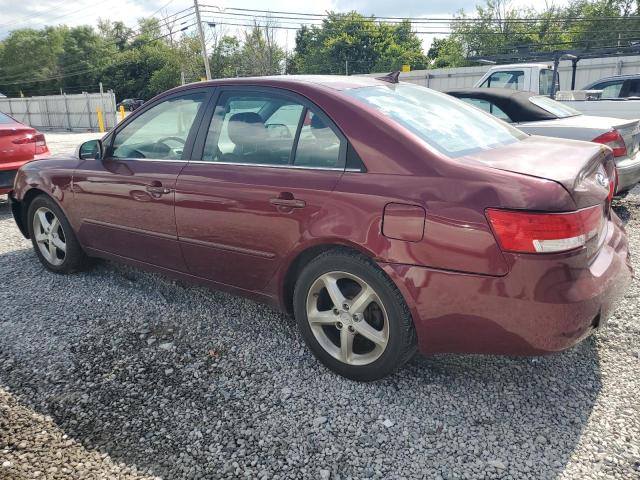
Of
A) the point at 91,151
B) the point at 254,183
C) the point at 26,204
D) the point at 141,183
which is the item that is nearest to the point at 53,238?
the point at 26,204

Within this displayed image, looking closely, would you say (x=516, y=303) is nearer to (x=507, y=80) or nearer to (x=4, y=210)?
(x=4, y=210)

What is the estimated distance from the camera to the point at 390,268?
Answer: 235 centimetres

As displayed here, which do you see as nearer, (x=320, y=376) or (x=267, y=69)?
(x=320, y=376)

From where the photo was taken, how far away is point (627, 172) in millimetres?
5348

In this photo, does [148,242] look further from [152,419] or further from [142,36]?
[142,36]

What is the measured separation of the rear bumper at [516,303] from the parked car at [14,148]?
20.2ft

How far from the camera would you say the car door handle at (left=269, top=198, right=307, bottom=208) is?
262 cm

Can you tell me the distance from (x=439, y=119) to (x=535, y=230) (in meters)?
1.02

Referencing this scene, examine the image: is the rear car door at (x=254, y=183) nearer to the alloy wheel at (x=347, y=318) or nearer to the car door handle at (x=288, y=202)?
the car door handle at (x=288, y=202)

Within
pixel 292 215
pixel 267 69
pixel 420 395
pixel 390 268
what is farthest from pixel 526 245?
pixel 267 69

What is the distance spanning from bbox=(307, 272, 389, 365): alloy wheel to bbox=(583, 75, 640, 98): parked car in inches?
417

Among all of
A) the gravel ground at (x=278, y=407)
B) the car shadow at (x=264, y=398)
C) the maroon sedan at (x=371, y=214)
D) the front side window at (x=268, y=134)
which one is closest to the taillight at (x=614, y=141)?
the gravel ground at (x=278, y=407)

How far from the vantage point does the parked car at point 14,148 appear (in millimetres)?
6527

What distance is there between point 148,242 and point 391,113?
193 centimetres
